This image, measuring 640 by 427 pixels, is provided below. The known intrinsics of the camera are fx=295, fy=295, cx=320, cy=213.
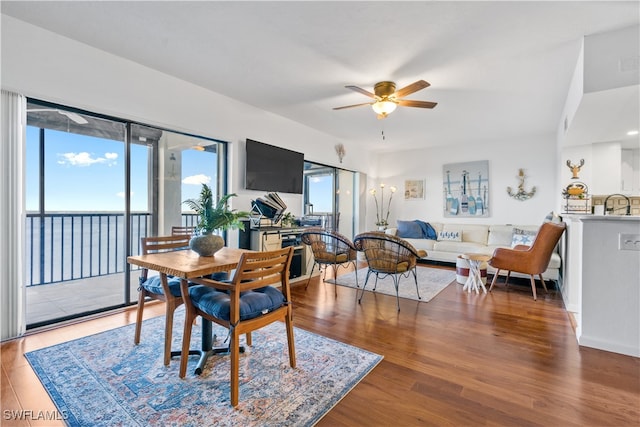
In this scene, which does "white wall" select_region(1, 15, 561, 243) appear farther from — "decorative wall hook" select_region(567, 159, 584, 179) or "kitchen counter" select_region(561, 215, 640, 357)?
"kitchen counter" select_region(561, 215, 640, 357)

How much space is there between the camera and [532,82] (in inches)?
129

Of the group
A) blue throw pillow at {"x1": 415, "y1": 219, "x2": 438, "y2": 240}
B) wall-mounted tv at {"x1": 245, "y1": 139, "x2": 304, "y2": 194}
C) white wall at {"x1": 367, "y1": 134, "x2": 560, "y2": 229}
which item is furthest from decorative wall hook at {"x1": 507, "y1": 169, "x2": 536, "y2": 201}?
wall-mounted tv at {"x1": 245, "y1": 139, "x2": 304, "y2": 194}

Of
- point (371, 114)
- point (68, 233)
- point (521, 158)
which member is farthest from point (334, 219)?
point (68, 233)

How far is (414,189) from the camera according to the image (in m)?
6.95

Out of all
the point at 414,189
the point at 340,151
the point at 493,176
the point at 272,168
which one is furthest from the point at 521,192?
the point at 272,168

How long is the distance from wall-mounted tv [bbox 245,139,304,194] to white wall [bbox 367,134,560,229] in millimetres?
2724

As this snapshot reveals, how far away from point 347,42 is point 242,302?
2.27 metres

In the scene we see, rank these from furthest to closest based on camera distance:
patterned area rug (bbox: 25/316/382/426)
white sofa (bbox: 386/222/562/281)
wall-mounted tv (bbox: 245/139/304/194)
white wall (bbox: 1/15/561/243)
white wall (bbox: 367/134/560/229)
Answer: white wall (bbox: 367/134/560/229) → white sofa (bbox: 386/222/562/281) → wall-mounted tv (bbox: 245/139/304/194) → white wall (bbox: 1/15/561/243) → patterned area rug (bbox: 25/316/382/426)

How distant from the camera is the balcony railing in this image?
3.61 m

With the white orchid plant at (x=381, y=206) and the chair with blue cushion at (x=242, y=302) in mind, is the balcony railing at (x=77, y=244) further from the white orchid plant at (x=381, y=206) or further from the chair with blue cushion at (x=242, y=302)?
the white orchid plant at (x=381, y=206)

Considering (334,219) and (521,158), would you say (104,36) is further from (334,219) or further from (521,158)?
(521,158)

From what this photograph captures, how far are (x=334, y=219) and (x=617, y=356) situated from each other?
4.61 metres

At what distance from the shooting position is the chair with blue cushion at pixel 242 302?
1.64 meters

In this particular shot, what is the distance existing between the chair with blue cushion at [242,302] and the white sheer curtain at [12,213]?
1.64 metres
